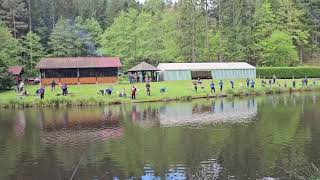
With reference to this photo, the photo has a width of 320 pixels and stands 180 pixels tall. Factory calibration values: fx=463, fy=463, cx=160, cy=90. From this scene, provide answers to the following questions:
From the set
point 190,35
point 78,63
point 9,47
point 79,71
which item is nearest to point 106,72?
point 79,71

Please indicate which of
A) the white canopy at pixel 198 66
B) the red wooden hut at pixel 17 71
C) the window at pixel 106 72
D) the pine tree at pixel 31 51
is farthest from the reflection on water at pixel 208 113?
the pine tree at pixel 31 51

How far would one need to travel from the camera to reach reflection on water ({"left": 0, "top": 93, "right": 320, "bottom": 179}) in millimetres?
19453

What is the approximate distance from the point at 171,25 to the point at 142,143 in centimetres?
6612

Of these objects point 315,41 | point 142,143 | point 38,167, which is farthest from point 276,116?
point 315,41

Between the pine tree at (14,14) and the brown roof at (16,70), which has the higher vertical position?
the pine tree at (14,14)

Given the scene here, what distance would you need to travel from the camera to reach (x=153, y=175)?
61.3ft

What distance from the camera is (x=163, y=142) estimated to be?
83.4 ft

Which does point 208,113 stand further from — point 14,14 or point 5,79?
point 14,14

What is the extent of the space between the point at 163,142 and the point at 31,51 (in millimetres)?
64464

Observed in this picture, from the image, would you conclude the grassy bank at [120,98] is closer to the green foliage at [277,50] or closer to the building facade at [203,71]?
the building facade at [203,71]

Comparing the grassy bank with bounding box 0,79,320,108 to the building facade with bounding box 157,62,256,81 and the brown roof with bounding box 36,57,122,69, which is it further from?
the building facade with bounding box 157,62,256,81

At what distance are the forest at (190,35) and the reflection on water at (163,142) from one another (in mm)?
43948

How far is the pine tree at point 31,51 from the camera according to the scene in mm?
84194

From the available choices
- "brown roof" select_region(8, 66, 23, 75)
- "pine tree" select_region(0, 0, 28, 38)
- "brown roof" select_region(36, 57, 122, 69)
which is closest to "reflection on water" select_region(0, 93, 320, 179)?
"brown roof" select_region(36, 57, 122, 69)
